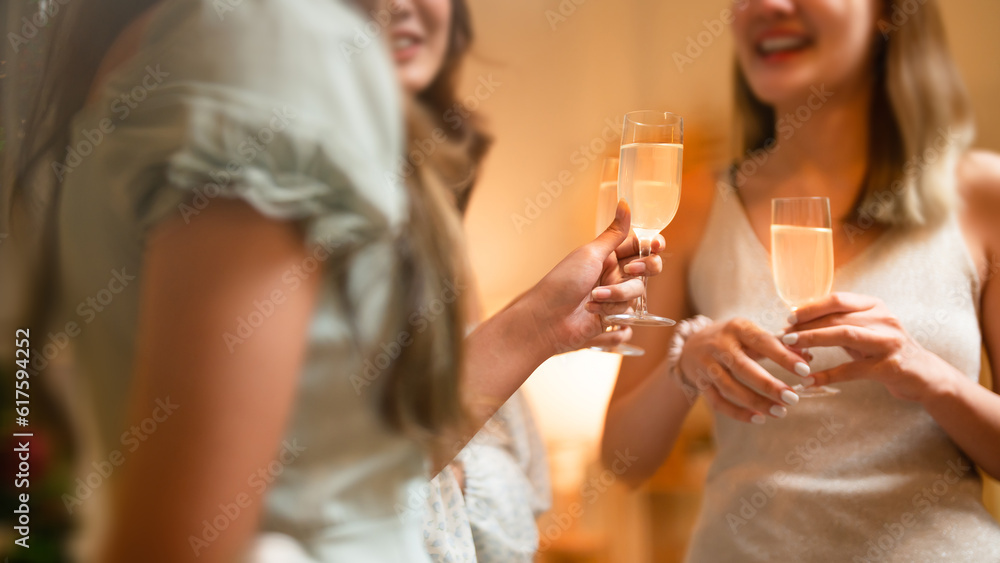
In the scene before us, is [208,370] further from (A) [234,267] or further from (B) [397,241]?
(B) [397,241]

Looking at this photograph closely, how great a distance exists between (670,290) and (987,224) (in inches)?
17.7

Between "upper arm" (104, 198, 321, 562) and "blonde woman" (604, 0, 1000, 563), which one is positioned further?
"blonde woman" (604, 0, 1000, 563)

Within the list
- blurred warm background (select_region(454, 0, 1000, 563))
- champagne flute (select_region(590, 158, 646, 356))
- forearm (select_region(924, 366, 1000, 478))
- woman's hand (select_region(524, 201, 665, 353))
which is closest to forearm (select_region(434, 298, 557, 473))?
woman's hand (select_region(524, 201, 665, 353))

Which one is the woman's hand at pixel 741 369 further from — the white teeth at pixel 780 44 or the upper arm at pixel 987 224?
the white teeth at pixel 780 44

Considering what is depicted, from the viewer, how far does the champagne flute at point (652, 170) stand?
84 cm

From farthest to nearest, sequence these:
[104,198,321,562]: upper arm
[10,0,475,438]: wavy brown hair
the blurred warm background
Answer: the blurred warm background, [10,0,475,438]: wavy brown hair, [104,198,321,562]: upper arm

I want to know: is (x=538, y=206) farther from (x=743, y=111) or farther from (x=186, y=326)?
(x=186, y=326)

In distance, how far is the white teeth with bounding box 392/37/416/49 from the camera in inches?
39.3

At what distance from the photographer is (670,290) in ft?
3.78

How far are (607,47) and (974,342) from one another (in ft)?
5.59

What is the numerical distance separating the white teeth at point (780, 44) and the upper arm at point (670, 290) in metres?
0.22

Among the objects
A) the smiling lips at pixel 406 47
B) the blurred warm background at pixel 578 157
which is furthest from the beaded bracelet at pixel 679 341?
the blurred warm background at pixel 578 157

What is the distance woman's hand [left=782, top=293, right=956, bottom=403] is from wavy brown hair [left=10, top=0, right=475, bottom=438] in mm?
494

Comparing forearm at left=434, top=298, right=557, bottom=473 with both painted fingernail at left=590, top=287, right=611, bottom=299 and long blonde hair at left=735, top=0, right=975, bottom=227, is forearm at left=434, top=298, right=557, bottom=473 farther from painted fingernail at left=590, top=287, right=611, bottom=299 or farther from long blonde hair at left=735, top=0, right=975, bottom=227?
long blonde hair at left=735, top=0, right=975, bottom=227
